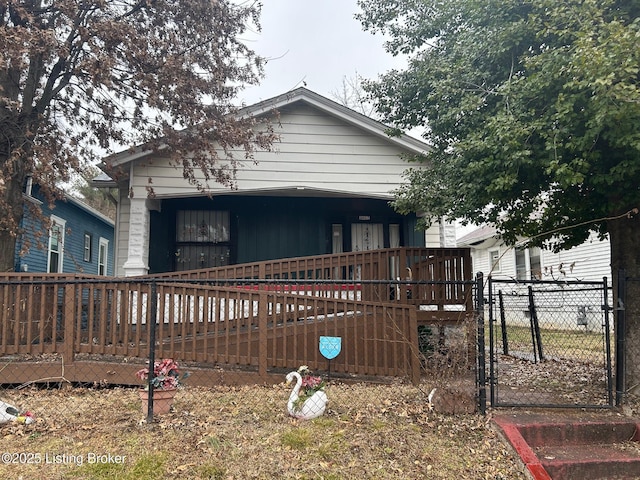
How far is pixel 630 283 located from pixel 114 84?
25.6ft

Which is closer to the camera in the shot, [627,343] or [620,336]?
[620,336]

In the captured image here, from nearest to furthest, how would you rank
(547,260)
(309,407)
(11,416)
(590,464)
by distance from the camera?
(590,464) → (11,416) → (309,407) → (547,260)

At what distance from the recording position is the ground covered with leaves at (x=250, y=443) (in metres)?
3.53

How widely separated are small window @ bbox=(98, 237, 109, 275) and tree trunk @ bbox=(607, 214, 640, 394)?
16210 millimetres

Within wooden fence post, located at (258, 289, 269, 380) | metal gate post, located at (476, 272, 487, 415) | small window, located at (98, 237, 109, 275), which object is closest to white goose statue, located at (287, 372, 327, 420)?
wooden fence post, located at (258, 289, 269, 380)

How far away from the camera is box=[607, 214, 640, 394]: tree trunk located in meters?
5.03

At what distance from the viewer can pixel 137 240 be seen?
8.25m

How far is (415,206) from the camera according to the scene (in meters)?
6.86

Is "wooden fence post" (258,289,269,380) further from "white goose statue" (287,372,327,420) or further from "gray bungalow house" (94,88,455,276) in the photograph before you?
"gray bungalow house" (94,88,455,276)

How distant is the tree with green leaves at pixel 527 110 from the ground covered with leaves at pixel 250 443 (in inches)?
98.8

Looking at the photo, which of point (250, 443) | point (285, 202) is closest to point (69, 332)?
point (250, 443)

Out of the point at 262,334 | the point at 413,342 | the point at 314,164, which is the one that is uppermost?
the point at 314,164

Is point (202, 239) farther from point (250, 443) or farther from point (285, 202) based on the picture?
point (250, 443)

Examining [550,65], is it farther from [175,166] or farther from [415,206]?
[175,166]
